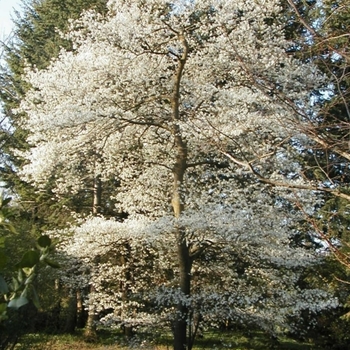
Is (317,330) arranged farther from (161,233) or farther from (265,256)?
(161,233)

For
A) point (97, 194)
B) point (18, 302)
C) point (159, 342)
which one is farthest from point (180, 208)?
point (18, 302)

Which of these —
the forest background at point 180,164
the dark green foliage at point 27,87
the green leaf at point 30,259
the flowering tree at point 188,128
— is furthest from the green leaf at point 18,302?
the dark green foliage at point 27,87

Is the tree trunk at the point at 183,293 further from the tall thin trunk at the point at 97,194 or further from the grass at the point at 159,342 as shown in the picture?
the tall thin trunk at the point at 97,194

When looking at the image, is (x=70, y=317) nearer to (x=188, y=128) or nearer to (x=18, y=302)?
(x=188, y=128)

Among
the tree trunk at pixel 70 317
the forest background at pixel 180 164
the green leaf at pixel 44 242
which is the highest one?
the forest background at pixel 180 164

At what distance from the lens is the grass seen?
1190 centimetres

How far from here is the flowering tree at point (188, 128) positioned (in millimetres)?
10086

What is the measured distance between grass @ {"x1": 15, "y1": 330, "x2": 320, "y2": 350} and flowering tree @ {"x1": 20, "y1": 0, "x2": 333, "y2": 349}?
73.0 inches

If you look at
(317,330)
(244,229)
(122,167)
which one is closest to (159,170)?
(122,167)

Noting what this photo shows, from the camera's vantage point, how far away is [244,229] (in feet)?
32.5

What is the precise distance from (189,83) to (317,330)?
863 cm

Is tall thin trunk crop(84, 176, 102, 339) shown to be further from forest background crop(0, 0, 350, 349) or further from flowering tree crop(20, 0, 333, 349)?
flowering tree crop(20, 0, 333, 349)

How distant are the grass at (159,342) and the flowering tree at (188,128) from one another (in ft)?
6.08

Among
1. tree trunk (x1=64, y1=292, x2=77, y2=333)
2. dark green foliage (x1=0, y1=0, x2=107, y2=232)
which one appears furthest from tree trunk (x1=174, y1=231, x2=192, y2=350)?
tree trunk (x1=64, y1=292, x2=77, y2=333)
